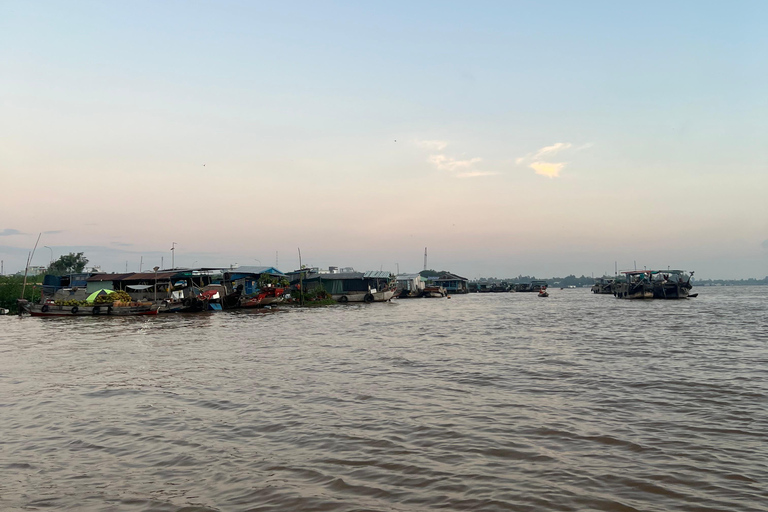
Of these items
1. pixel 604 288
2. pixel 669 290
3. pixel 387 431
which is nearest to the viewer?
pixel 387 431

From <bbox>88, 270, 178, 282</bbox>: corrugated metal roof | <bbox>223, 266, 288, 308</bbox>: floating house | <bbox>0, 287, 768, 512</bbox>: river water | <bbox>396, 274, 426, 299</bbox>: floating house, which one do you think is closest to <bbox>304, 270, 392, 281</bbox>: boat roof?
<bbox>223, 266, 288, 308</bbox>: floating house

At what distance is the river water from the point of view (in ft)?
16.2

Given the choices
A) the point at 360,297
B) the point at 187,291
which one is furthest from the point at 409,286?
the point at 187,291

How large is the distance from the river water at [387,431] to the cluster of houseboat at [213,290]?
1957 centimetres

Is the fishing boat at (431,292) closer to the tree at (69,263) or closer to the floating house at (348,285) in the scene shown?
the floating house at (348,285)

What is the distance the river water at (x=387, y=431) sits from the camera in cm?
495

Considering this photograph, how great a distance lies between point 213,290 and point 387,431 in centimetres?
3456

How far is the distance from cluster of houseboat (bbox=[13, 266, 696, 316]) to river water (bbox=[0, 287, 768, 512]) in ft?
64.2

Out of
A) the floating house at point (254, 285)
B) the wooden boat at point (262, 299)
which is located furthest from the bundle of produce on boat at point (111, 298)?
the wooden boat at point (262, 299)

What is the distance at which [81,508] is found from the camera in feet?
15.4

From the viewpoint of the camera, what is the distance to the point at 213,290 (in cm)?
3909

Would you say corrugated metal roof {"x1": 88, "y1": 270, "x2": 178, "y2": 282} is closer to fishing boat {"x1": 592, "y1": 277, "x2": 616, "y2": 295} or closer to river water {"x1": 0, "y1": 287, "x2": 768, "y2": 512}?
river water {"x1": 0, "y1": 287, "x2": 768, "y2": 512}

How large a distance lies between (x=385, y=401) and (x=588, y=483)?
421 centimetres

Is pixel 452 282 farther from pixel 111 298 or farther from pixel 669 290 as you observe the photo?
pixel 111 298
